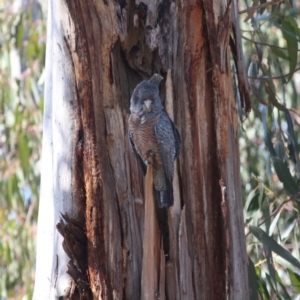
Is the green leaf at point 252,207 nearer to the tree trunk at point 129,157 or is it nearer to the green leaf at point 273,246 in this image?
the green leaf at point 273,246

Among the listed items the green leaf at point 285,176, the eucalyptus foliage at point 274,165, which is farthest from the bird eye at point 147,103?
the green leaf at point 285,176

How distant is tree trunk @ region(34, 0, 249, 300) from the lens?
238 centimetres

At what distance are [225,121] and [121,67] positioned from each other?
47 centimetres

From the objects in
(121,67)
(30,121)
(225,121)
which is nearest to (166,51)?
(121,67)

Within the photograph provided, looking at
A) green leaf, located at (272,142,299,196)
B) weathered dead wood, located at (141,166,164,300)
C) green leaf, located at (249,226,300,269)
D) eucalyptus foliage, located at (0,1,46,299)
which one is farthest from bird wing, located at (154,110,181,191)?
eucalyptus foliage, located at (0,1,46,299)

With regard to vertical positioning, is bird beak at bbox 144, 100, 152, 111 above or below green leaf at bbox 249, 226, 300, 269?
above

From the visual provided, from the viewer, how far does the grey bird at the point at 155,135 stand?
2.45 metres

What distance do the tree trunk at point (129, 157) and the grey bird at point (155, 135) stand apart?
0.05m

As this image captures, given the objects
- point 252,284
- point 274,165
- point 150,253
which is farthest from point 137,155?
point 274,165

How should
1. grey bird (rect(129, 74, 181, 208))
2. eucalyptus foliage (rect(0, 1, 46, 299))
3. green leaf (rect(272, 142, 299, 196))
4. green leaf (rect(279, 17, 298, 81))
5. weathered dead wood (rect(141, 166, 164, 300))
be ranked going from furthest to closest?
1. eucalyptus foliage (rect(0, 1, 46, 299))
2. green leaf (rect(279, 17, 298, 81))
3. green leaf (rect(272, 142, 299, 196))
4. grey bird (rect(129, 74, 181, 208))
5. weathered dead wood (rect(141, 166, 164, 300))

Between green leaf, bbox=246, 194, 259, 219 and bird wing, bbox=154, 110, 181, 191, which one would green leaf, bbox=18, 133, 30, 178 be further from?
bird wing, bbox=154, 110, 181, 191

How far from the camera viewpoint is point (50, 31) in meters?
2.75

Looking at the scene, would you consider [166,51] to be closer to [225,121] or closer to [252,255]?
[225,121]

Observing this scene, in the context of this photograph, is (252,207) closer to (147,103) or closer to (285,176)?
(285,176)
